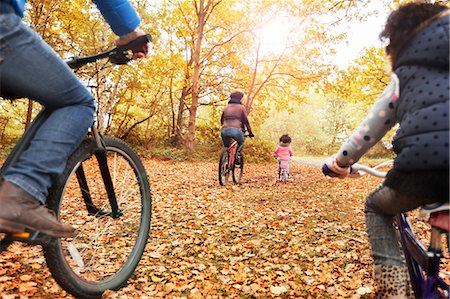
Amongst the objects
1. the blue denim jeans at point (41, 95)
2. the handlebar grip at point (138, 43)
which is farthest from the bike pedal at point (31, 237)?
the handlebar grip at point (138, 43)

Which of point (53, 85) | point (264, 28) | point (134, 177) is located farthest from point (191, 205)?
point (264, 28)

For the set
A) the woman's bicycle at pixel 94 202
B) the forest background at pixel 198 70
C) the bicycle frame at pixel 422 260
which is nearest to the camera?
the bicycle frame at pixel 422 260

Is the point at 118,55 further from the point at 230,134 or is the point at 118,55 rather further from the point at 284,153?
the point at 284,153

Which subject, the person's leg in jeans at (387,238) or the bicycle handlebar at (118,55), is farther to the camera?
the bicycle handlebar at (118,55)

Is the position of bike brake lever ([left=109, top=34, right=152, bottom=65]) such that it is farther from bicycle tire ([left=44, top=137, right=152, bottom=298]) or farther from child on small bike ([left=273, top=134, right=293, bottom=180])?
child on small bike ([left=273, top=134, right=293, bottom=180])

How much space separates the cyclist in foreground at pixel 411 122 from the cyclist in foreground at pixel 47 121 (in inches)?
57.2

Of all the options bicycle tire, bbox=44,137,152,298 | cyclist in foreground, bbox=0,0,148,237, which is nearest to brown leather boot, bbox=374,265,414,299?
cyclist in foreground, bbox=0,0,148,237

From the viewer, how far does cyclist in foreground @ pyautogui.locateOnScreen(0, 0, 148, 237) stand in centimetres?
128

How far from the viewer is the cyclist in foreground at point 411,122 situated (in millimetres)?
1210

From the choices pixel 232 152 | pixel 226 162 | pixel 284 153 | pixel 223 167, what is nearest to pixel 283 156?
pixel 284 153

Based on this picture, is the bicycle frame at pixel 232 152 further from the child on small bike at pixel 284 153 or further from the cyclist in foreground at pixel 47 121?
the cyclist in foreground at pixel 47 121

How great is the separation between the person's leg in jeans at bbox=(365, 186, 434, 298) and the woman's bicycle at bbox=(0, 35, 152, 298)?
67.0 inches

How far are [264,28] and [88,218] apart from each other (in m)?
15.8

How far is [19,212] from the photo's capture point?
4.29 feet
